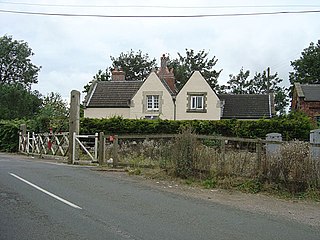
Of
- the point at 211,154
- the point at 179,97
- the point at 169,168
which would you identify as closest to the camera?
the point at 211,154

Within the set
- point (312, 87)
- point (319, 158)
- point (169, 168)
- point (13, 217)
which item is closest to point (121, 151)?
point (169, 168)

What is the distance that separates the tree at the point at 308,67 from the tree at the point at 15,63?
145 ft

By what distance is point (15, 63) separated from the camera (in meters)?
80.4

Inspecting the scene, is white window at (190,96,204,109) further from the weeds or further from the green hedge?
the weeds

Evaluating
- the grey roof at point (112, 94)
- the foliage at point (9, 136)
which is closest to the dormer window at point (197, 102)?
the grey roof at point (112, 94)

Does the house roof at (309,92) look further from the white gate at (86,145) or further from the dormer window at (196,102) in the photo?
the white gate at (86,145)

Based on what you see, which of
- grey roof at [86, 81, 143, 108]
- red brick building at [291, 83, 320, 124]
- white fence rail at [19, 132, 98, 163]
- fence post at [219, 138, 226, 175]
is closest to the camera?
fence post at [219, 138, 226, 175]

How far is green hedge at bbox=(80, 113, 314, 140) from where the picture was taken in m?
35.1

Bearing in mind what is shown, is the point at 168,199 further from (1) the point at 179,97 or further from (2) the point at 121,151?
(1) the point at 179,97

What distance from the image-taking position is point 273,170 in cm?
1431

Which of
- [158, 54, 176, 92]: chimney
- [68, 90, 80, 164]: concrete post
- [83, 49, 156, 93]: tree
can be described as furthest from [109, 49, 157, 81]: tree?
[68, 90, 80, 164]: concrete post

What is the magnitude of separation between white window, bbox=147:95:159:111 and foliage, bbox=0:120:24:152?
1357cm

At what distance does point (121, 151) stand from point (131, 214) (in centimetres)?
1074

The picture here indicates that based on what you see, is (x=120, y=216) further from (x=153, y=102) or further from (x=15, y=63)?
(x=15, y=63)
